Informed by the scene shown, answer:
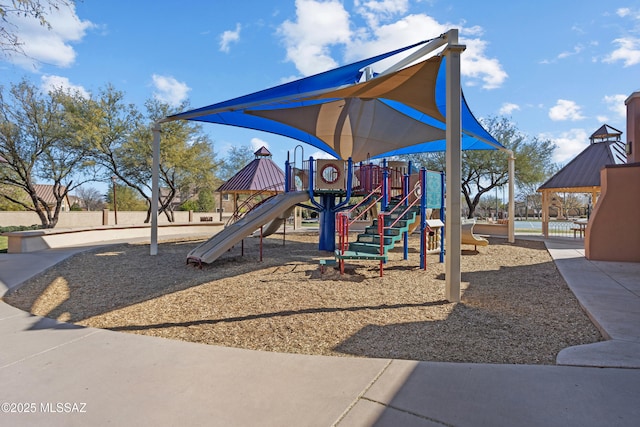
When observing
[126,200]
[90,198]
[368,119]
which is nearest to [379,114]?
[368,119]

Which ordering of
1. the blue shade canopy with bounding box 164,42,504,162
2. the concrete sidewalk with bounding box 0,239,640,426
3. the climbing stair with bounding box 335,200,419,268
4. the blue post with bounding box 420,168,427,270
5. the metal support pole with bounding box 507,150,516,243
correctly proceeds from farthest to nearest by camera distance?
the metal support pole with bounding box 507,150,516,243, the blue post with bounding box 420,168,427,270, the blue shade canopy with bounding box 164,42,504,162, the climbing stair with bounding box 335,200,419,268, the concrete sidewalk with bounding box 0,239,640,426

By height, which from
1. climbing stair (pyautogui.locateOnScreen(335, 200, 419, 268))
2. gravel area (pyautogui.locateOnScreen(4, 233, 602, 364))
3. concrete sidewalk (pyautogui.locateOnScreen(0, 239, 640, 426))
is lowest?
gravel area (pyautogui.locateOnScreen(4, 233, 602, 364))

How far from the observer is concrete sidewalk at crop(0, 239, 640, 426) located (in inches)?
100

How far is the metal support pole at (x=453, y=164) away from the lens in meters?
5.88

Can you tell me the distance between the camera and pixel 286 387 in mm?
2982

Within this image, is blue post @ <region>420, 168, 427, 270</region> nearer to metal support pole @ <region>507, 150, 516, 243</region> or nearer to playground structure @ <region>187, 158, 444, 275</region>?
playground structure @ <region>187, 158, 444, 275</region>

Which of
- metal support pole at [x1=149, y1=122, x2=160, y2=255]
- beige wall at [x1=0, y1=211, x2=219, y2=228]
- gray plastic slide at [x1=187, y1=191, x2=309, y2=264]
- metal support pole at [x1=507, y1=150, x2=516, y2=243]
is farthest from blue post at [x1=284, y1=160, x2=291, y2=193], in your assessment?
beige wall at [x1=0, y1=211, x2=219, y2=228]

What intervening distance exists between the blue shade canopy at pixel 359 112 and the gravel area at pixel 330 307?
4.40 meters

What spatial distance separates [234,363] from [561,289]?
648 centimetres

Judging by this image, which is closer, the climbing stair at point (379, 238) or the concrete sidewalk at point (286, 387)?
the concrete sidewalk at point (286, 387)

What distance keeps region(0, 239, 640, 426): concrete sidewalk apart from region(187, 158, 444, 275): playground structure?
183 inches

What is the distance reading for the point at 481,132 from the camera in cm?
1262

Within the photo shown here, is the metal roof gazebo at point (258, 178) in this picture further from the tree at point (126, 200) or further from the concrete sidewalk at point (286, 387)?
the tree at point (126, 200)

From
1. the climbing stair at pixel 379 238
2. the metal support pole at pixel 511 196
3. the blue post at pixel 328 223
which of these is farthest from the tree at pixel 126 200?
the climbing stair at pixel 379 238
